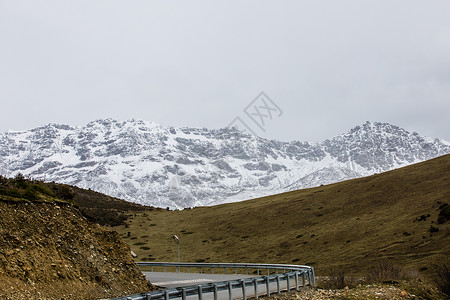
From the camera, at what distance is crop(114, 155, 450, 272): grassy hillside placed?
38469 mm

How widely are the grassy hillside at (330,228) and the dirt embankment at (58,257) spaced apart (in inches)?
846

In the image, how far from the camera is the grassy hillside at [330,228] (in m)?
38.5

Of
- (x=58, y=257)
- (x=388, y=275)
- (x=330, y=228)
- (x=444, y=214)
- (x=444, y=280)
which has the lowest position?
(x=444, y=280)

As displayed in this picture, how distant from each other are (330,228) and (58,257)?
40.1m

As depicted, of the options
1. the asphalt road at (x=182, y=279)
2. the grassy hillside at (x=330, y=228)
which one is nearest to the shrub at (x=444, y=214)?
the grassy hillside at (x=330, y=228)

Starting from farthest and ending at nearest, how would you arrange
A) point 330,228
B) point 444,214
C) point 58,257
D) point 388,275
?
point 330,228, point 444,214, point 388,275, point 58,257

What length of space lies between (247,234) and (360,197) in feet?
53.8

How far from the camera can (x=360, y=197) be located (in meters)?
62.4

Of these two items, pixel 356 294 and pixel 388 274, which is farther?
pixel 388 274

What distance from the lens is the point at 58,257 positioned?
627 inches

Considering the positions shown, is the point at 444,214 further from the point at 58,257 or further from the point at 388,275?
the point at 58,257

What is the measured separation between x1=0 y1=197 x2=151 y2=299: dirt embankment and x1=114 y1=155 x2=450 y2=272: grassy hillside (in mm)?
21482

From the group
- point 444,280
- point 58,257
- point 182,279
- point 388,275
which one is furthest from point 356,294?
point 182,279

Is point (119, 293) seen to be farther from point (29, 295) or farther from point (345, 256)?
point (345, 256)
